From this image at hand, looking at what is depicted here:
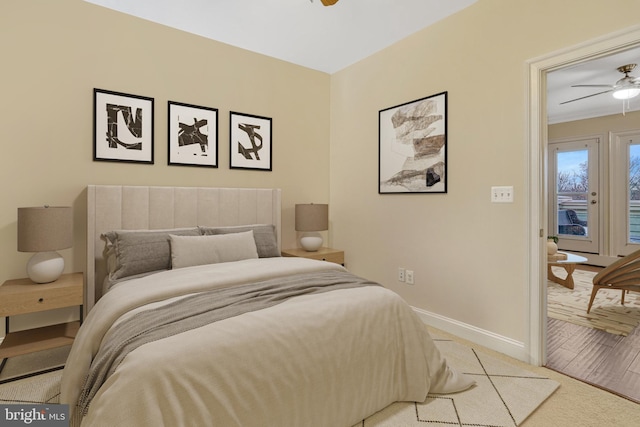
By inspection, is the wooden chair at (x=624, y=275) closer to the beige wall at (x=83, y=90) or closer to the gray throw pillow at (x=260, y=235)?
the gray throw pillow at (x=260, y=235)

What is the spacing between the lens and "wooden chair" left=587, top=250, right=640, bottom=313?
3.10m

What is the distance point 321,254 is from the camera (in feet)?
11.8

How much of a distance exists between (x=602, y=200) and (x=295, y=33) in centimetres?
579

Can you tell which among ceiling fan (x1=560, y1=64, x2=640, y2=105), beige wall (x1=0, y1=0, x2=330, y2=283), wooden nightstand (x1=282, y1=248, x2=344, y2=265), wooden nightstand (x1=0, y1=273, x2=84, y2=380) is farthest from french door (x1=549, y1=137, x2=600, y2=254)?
wooden nightstand (x1=0, y1=273, x2=84, y2=380)

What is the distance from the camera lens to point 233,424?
1.28 meters

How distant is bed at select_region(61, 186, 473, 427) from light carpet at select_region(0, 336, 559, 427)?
69mm

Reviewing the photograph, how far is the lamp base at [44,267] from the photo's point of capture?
233 cm

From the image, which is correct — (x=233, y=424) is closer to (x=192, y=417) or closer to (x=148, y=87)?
(x=192, y=417)

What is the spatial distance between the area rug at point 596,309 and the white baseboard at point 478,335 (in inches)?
46.6

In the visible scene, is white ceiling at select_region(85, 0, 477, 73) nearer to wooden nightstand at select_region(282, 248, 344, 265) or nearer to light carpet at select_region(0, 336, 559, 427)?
wooden nightstand at select_region(282, 248, 344, 265)

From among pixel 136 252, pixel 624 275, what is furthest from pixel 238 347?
pixel 624 275

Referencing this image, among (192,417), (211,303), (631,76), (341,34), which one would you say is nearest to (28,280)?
(211,303)

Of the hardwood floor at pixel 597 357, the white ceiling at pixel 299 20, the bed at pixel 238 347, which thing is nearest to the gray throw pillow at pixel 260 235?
the bed at pixel 238 347

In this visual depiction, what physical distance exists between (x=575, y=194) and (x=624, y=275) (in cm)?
360
